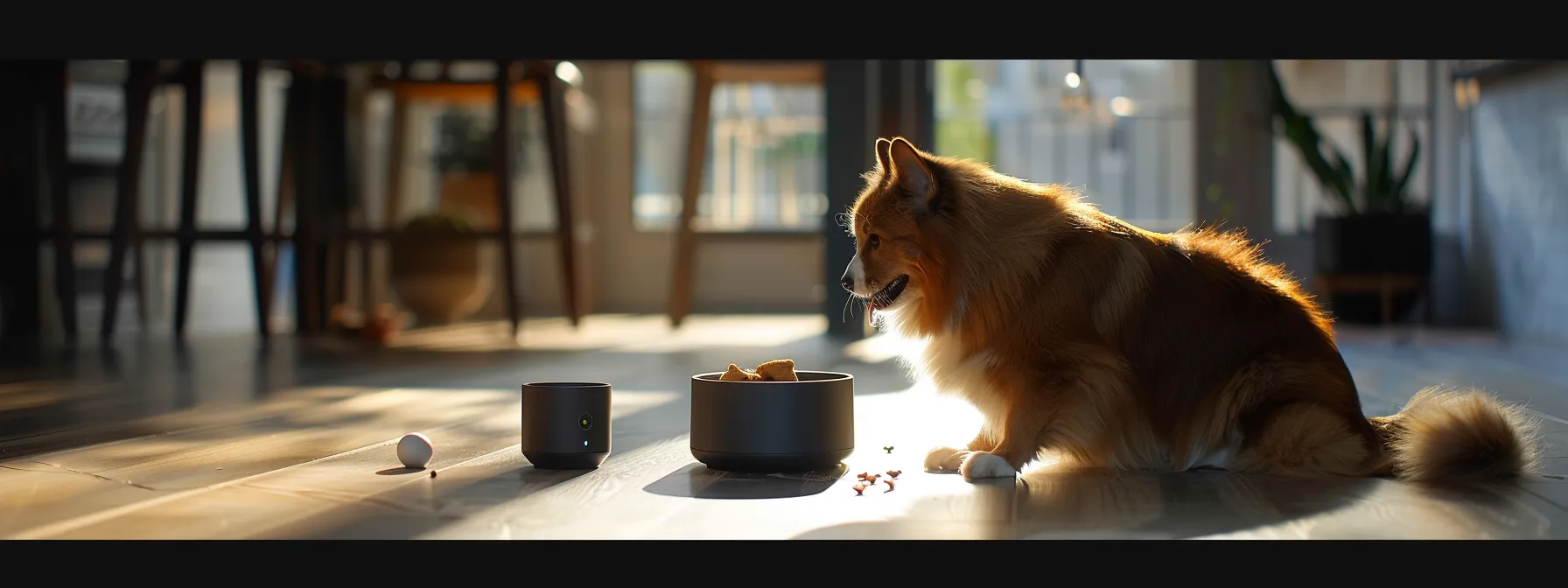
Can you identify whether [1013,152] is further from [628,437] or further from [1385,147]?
[628,437]

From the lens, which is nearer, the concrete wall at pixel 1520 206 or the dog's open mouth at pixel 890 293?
the dog's open mouth at pixel 890 293

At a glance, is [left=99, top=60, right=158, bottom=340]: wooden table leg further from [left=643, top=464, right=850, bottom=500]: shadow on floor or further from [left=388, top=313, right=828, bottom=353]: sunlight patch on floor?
[left=643, top=464, right=850, bottom=500]: shadow on floor

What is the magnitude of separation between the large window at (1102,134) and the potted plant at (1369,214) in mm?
1984

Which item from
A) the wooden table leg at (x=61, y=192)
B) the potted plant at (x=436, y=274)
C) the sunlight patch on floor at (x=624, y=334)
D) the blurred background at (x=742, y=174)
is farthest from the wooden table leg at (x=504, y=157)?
the wooden table leg at (x=61, y=192)

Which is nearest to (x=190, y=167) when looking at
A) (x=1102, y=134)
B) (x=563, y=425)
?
(x=563, y=425)

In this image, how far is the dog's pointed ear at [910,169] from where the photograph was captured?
2024 millimetres

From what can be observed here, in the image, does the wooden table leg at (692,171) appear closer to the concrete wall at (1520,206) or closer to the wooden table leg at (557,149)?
the wooden table leg at (557,149)

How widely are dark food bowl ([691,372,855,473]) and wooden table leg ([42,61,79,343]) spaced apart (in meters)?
3.97

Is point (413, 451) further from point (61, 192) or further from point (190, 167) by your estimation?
point (61, 192)

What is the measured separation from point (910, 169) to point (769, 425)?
47cm

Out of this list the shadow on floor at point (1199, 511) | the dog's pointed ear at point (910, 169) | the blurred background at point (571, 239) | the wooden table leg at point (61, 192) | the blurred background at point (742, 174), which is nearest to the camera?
the shadow on floor at point (1199, 511)

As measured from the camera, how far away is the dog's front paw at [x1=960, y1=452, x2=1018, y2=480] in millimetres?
1921

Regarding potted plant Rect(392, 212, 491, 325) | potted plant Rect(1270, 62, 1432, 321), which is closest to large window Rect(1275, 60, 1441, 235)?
potted plant Rect(1270, 62, 1432, 321)
